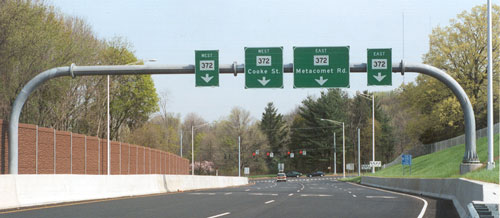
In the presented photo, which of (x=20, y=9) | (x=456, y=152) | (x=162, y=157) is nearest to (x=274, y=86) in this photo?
(x=20, y=9)

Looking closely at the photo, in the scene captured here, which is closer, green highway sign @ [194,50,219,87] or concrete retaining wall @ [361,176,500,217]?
concrete retaining wall @ [361,176,500,217]

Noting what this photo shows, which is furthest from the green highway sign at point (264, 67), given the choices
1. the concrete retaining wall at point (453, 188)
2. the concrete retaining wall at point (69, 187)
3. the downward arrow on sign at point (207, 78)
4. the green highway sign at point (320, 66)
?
the concrete retaining wall at point (453, 188)

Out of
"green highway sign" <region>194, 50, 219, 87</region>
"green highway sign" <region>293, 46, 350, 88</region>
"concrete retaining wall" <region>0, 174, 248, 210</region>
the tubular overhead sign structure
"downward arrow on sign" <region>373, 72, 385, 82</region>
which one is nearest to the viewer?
"concrete retaining wall" <region>0, 174, 248, 210</region>

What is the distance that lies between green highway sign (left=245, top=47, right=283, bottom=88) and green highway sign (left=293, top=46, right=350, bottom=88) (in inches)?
28.1

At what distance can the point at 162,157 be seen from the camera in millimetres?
55469

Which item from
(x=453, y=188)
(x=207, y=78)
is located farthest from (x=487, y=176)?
(x=207, y=78)

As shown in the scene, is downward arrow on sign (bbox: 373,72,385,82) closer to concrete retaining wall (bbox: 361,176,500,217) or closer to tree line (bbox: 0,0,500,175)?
concrete retaining wall (bbox: 361,176,500,217)

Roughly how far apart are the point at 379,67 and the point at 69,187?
13711mm

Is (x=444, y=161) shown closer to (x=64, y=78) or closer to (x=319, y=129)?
(x=64, y=78)

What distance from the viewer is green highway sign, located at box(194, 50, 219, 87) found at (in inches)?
→ 1062

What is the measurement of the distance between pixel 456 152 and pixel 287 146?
240ft

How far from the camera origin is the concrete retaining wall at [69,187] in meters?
17.9

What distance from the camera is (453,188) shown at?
22.4 m

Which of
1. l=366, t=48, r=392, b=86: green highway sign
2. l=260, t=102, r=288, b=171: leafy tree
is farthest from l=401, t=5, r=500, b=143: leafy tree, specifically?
l=260, t=102, r=288, b=171: leafy tree
